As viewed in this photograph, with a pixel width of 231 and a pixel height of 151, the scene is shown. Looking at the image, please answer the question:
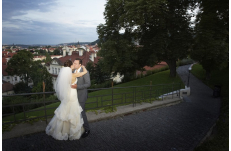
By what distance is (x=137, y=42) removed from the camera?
59.3ft

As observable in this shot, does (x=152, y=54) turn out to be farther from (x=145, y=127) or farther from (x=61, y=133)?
(x=61, y=133)

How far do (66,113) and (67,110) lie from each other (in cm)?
Answer: 7

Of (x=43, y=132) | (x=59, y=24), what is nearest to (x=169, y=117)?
(x=43, y=132)

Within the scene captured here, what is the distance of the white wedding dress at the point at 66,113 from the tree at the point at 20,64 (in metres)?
40.0

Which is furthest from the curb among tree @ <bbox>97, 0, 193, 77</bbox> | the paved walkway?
tree @ <bbox>97, 0, 193, 77</bbox>

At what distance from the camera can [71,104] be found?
386 cm

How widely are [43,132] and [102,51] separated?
1304 cm

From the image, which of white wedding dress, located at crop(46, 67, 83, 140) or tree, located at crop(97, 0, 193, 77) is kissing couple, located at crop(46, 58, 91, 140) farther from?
tree, located at crop(97, 0, 193, 77)

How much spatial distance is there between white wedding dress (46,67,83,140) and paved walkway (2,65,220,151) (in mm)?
192

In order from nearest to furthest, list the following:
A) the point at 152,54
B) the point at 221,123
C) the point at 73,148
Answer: the point at 73,148
the point at 221,123
the point at 152,54

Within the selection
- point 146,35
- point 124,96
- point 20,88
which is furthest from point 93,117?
point 20,88

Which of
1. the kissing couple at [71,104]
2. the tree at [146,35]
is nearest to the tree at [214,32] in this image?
the tree at [146,35]

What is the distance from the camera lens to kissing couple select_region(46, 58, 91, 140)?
369 cm

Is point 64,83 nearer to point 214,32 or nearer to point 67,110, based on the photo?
point 67,110
